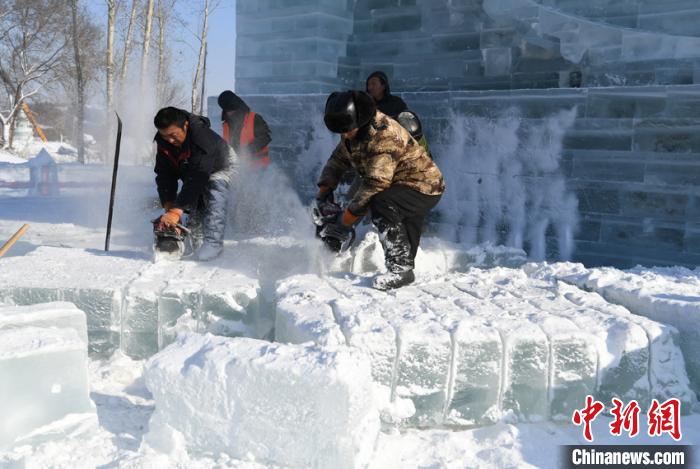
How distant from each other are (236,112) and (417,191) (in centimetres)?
258

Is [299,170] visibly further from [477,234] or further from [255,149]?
[477,234]

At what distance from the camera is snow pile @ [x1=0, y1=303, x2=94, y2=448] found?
2.35 metres

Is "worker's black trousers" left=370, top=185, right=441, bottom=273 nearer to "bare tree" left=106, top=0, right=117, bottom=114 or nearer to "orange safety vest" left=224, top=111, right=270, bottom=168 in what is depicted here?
"orange safety vest" left=224, top=111, right=270, bottom=168

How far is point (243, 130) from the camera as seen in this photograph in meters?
5.68

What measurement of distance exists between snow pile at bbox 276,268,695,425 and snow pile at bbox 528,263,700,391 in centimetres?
15

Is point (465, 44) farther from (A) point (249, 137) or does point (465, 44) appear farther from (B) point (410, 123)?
(A) point (249, 137)

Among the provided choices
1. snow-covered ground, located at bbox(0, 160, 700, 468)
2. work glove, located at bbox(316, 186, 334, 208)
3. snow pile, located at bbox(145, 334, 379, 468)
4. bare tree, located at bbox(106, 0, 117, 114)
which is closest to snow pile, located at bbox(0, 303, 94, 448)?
snow-covered ground, located at bbox(0, 160, 700, 468)

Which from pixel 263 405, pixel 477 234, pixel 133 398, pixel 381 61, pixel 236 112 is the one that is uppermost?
pixel 381 61

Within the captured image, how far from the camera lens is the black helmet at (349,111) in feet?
10.9

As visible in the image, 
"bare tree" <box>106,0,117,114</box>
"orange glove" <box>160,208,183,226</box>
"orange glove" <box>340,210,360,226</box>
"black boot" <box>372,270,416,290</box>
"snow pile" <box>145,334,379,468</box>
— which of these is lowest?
"snow pile" <box>145,334,379,468</box>

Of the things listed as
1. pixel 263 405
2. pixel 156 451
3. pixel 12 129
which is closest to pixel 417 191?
pixel 263 405

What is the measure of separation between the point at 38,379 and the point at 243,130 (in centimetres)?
358

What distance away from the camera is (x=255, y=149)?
18.6ft

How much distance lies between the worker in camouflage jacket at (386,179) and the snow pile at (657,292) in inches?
37.4
